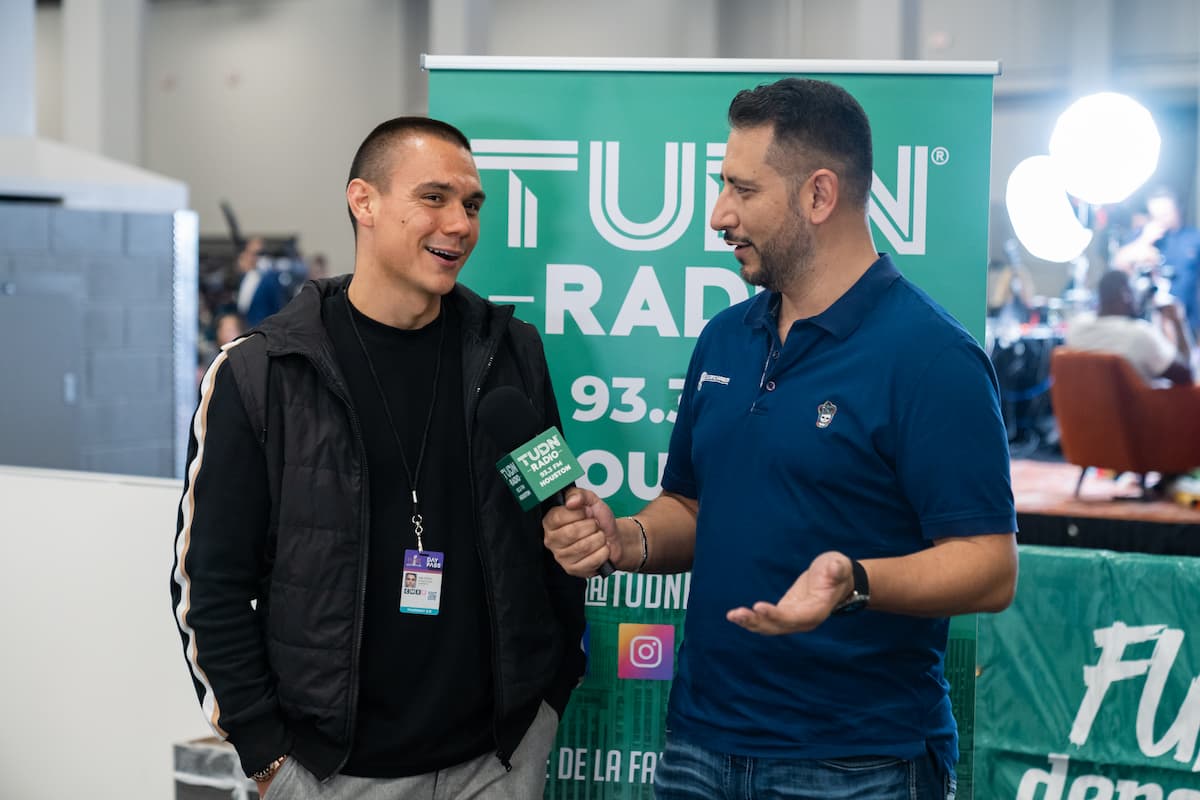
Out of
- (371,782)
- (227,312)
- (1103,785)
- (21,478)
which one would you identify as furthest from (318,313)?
(227,312)

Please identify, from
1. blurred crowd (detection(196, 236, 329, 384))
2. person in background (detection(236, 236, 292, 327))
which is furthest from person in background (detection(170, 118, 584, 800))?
person in background (detection(236, 236, 292, 327))

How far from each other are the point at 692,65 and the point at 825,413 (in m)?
0.97

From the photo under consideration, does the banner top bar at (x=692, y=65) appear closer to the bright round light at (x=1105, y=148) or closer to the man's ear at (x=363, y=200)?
the man's ear at (x=363, y=200)

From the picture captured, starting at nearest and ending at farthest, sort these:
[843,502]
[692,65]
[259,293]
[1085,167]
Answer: [843,502] < [692,65] < [1085,167] < [259,293]

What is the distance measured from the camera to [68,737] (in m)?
3.08

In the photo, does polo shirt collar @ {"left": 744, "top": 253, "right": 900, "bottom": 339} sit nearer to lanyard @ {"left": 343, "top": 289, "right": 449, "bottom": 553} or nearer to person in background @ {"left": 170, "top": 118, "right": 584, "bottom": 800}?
person in background @ {"left": 170, "top": 118, "right": 584, "bottom": 800}

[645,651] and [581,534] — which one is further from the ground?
[581,534]

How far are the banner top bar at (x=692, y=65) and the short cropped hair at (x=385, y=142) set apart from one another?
1.47 feet

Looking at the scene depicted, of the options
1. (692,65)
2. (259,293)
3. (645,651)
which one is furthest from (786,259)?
(259,293)

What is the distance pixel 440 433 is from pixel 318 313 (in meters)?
0.24

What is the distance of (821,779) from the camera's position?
1.51 m

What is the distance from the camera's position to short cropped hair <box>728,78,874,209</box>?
1.56 m

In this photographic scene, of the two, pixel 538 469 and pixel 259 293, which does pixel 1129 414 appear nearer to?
pixel 538 469

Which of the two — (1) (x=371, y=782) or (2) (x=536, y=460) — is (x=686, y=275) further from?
(1) (x=371, y=782)
